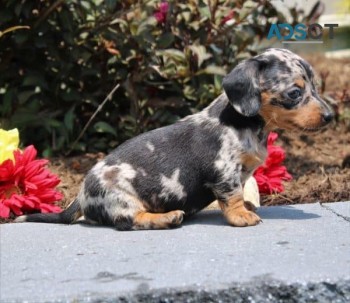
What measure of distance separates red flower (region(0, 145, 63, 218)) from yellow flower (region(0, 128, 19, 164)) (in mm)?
36

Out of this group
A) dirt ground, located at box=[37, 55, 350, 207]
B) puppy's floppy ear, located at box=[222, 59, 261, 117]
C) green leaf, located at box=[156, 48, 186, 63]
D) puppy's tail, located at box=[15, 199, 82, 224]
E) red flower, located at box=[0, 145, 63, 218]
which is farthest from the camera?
green leaf, located at box=[156, 48, 186, 63]

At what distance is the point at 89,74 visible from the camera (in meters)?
5.64

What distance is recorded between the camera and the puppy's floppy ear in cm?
371

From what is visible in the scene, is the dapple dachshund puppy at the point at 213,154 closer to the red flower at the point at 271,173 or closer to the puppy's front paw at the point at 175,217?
the puppy's front paw at the point at 175,217

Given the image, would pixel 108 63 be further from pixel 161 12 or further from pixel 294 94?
pixel 294 94

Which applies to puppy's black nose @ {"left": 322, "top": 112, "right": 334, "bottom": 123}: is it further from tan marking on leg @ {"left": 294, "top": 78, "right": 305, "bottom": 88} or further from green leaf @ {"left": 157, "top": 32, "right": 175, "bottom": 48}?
green leaf @ {"left": 157, "top": 32, "right": 175, "bottom": 48}

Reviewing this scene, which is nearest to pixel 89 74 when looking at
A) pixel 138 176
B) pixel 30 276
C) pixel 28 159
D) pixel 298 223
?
pixel 28 159

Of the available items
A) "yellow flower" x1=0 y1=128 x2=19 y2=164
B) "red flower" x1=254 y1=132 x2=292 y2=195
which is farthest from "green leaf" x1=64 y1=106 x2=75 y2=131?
"red flower" x1=254 y1=132 x2=292 y2=195

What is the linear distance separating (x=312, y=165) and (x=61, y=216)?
220 cm

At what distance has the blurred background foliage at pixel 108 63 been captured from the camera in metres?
5.43

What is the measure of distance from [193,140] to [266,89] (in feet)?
1.40

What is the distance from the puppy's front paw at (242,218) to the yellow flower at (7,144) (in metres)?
1.30

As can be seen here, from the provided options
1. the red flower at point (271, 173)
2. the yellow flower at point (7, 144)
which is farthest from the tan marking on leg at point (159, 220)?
the red flower at point (271, 173)

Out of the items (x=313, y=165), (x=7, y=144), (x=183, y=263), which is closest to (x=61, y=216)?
(x=7, y=144)
